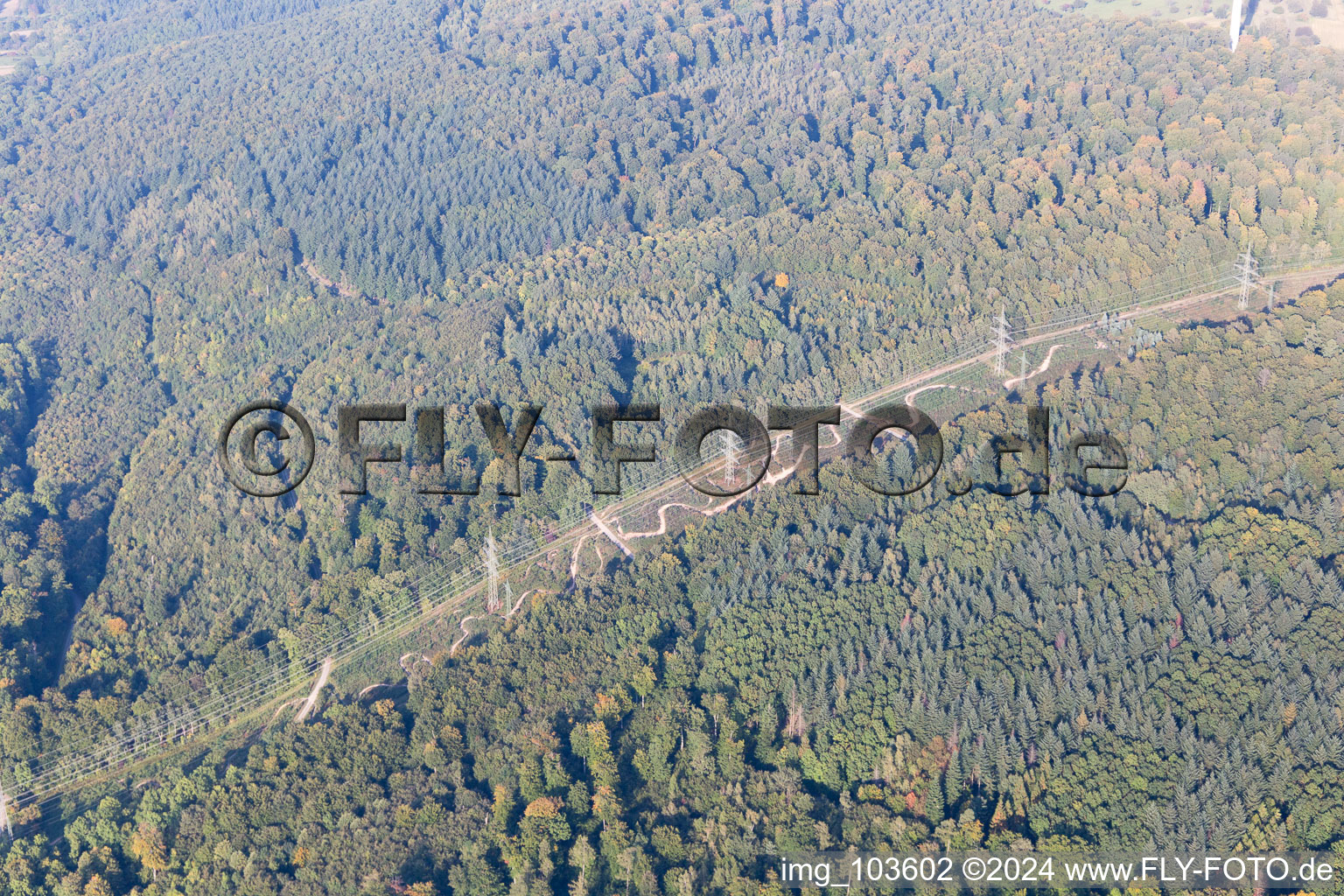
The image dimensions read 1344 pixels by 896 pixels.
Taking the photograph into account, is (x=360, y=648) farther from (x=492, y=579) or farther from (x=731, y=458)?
(x=731, y=458)

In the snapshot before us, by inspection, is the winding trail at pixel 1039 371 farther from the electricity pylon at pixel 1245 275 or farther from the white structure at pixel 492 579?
the white structure at pixel 492 579

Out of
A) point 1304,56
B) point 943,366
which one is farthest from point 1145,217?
point 1304,56

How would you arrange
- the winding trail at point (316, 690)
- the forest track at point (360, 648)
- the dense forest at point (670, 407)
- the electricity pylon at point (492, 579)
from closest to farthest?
the dense forest at point (670, 407) → the forest track at point (360, 648) → the winding trail at point (316, 690) → the electricity pylon at point (492, 579)

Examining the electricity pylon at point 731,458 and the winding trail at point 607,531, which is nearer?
the winding trail at point 607,531

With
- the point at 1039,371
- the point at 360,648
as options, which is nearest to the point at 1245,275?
the point at 1039,371

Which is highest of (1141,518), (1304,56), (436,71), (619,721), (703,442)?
(436,71)

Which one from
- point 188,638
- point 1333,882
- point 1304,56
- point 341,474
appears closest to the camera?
point 1333,882

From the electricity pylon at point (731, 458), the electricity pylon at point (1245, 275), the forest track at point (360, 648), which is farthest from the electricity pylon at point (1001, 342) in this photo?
the electricity pylon at point (731, 458)

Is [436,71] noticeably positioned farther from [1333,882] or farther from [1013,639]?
[1333,882]
